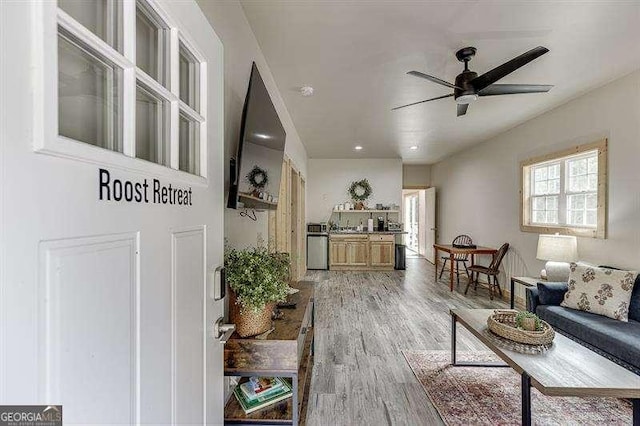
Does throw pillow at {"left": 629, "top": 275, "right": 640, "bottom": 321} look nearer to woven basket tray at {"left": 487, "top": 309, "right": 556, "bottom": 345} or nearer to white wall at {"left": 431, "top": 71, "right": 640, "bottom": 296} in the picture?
white wall at {"left": 431, "top": 71, "right": 640, "bottom": 296}

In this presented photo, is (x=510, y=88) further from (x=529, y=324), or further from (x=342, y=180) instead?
(x=342, y=180)

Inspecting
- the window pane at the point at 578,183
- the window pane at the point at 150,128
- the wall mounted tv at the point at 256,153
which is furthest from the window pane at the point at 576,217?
the window pane at the point at 150,128

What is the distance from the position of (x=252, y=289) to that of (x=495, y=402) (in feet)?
6.63

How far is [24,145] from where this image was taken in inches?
17.9

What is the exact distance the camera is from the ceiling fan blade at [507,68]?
7.09 ft

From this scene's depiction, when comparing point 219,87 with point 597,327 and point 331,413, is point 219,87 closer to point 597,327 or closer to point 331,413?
point 331,413

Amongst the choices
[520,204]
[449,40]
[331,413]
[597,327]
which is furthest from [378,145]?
[331,413]

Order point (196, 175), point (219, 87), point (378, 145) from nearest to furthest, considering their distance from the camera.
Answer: point (196, 175) < point (219, 87) < point (378, 145)

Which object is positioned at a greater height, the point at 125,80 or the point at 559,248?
the point at 125,80

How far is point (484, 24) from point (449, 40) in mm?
259

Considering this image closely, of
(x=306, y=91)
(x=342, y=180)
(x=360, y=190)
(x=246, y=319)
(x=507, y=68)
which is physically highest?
(x=306, y=91)

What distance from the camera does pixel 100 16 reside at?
2.12 feet

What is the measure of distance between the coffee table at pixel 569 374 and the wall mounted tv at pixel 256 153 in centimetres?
186

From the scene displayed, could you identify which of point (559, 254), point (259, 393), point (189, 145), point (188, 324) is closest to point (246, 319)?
point (259, 393)
